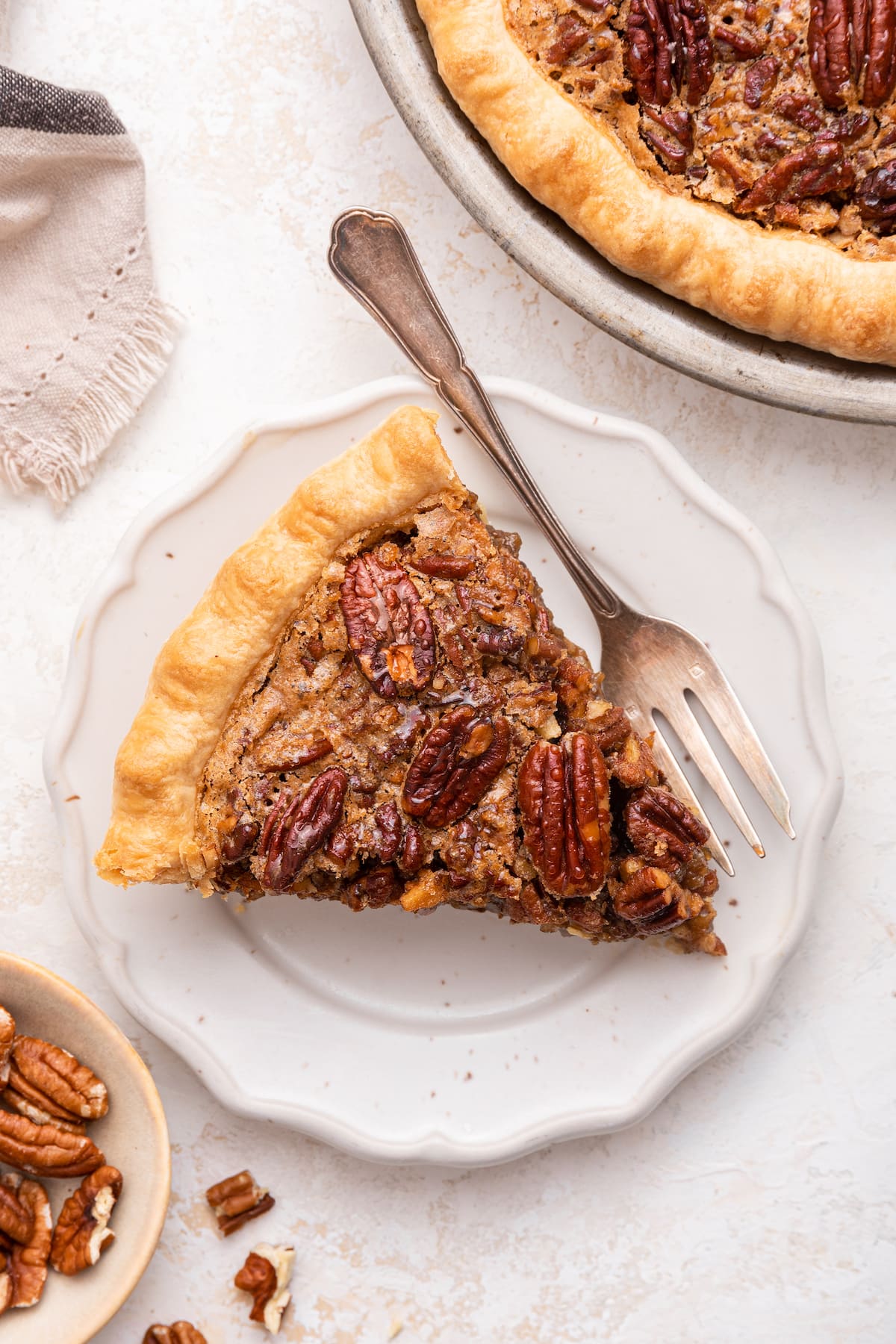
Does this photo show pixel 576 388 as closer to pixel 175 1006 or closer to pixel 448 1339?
pixel 175 1006

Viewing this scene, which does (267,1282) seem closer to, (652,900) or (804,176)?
(652,900)

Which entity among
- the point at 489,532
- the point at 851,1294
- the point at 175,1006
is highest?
the point at 489,532

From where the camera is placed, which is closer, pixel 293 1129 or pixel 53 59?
pixel 293 1129

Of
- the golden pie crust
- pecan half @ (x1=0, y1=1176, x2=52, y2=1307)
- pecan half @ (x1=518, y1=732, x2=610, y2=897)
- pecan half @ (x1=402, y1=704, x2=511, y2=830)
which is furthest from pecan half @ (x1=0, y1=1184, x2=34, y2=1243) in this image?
pecan half @ (x1=518, y1=732, x2=610, y2=897)

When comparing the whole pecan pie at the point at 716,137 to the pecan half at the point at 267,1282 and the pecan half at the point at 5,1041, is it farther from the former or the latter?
the pecan half at the point at 267,1282

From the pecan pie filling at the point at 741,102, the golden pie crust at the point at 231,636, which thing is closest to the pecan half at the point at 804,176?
the pecan pie filling at the point at 741,102

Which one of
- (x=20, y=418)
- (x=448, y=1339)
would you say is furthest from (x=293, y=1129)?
(x=20, y=418)
